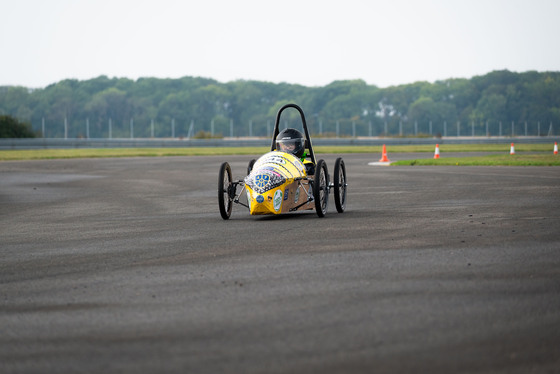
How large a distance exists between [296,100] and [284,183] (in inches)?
5646

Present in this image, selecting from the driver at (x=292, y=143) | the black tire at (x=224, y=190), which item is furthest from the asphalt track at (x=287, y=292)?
the driver at (x=292, y=143)

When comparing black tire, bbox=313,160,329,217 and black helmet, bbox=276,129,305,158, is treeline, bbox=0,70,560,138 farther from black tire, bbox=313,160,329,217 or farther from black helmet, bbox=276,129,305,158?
black tire, bbox=313,160,329,217

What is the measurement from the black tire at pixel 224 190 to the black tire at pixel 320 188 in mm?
1388

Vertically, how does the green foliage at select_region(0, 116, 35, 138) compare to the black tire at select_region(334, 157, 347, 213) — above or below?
above

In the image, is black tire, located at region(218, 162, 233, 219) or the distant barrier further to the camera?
the distant barrier

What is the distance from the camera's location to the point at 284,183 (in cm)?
1251

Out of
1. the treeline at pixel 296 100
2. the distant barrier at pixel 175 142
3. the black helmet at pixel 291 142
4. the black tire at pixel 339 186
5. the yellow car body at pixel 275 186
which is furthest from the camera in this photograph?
the treeline at pixel 296 100

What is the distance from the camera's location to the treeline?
130250mm

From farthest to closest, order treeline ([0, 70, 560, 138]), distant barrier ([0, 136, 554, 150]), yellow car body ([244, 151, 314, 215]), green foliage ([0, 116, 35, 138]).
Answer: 1. treeline ([0, 70, 560, 138])
2. green foliage ([0, 116, 35, 138])
3. distant barrier ([0, 136, 554, 150])
4. yellow car body ([244, 151, 314, 215])

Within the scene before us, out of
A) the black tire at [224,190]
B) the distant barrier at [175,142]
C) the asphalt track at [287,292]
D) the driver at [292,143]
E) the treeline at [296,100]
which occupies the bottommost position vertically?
the asphalt track at [287,292]

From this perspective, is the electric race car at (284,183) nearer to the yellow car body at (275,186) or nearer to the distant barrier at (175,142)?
the yellow car body at (275,186)

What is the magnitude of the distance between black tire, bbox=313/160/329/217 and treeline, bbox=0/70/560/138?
4131 inches

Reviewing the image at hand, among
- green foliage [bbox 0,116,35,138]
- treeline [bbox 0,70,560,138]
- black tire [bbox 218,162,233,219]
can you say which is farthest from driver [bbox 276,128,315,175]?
treeline [bbox 0,70,560,138]

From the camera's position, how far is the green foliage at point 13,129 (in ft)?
224
